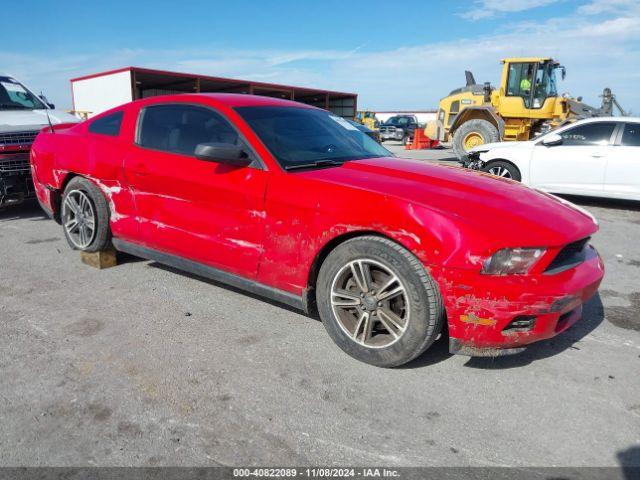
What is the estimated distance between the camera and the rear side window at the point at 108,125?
13.5 feet

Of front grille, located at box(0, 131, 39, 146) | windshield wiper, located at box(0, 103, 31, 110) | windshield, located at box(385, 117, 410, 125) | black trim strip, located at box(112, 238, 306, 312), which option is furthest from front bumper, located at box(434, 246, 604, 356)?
windshield, located at box(385, 117, 410, 125)

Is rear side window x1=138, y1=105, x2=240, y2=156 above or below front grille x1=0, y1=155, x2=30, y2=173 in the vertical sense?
above

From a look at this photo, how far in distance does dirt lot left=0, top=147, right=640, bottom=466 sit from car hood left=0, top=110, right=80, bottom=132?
10.7ft

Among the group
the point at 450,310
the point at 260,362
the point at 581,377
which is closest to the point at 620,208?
the point at 581,377

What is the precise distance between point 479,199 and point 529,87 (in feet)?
40.2

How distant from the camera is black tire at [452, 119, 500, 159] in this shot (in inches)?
530

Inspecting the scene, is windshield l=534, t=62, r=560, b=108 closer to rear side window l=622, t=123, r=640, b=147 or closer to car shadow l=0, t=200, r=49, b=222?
rear side window l=622, t=123, r=640, b=147

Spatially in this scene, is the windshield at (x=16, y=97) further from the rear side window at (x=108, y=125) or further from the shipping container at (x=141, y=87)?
the shipping container at (x=141, y=87)

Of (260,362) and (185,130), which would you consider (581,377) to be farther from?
(185,130)

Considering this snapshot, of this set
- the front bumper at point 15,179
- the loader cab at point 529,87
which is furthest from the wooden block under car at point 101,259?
the loader cab at point 529,87

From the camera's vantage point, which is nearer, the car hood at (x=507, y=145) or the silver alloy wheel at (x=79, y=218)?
the silver alloy wheel at (x=79, y=218)

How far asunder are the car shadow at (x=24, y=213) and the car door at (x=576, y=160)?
780 centimetres

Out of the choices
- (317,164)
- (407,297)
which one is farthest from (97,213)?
(407,297)

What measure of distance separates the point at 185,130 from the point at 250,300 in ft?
4.57
